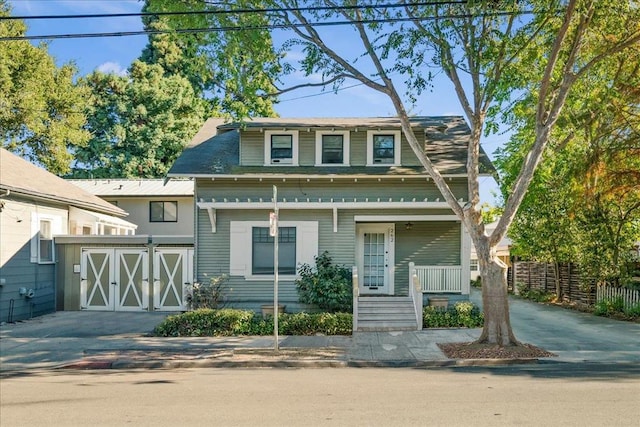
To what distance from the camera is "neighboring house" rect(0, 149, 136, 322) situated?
17859mm

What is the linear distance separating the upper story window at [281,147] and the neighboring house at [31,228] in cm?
776

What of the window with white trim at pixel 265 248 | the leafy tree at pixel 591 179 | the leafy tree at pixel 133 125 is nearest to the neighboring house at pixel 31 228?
the window with white trim at pixel 265 248

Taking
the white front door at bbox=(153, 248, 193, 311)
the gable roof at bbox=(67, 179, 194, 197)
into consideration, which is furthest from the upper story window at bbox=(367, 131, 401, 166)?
the gable roof at bbox=(67, 179, 194, 197)

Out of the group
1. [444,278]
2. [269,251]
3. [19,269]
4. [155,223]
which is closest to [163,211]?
[155,223]

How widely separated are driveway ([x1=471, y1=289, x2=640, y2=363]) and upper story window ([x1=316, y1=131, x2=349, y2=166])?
7681mm

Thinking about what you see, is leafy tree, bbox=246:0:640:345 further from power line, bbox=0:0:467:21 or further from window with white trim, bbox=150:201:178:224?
window with white trim, bbox=150:201:178:224

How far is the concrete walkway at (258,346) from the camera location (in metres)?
12.0

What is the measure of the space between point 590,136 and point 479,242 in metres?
6.94

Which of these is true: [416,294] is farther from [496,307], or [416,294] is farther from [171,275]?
[171,275]

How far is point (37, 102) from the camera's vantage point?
3353 centimetres

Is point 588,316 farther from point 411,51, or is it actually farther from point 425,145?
point 411,51

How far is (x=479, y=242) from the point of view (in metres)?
13.1

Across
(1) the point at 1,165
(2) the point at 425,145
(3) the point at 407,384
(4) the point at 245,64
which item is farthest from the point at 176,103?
(3) the point at 407,384

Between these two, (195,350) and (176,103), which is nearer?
(195,350)
